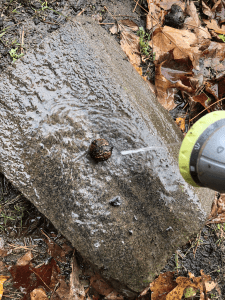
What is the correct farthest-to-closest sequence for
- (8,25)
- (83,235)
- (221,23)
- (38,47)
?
(221,23) < (8,25) < (38,47) < (83,235)

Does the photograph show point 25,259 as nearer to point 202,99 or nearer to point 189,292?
point 189,292

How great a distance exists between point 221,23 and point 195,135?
5.93ft

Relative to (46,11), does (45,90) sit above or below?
below

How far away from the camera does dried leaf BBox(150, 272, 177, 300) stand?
6.67ft

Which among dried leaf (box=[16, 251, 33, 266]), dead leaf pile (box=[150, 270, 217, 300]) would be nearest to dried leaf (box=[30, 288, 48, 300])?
dried leaf (box=[16, 251, 33, 266])

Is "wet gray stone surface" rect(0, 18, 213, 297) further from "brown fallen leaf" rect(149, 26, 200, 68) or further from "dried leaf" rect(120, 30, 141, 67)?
"brown fallen leaf" rect(149, 26, 200, 68)

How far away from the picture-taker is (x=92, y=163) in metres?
1.74

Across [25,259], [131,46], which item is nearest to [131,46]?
[131,46]

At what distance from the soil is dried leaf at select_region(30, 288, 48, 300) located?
0.40 feet

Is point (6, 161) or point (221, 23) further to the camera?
point (221, 23)

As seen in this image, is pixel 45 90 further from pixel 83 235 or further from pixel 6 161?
pixel 83 235

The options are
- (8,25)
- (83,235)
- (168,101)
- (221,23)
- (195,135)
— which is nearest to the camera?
(195,135)

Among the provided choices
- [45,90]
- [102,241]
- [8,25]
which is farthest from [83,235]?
[8,25]

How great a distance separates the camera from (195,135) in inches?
56.7
